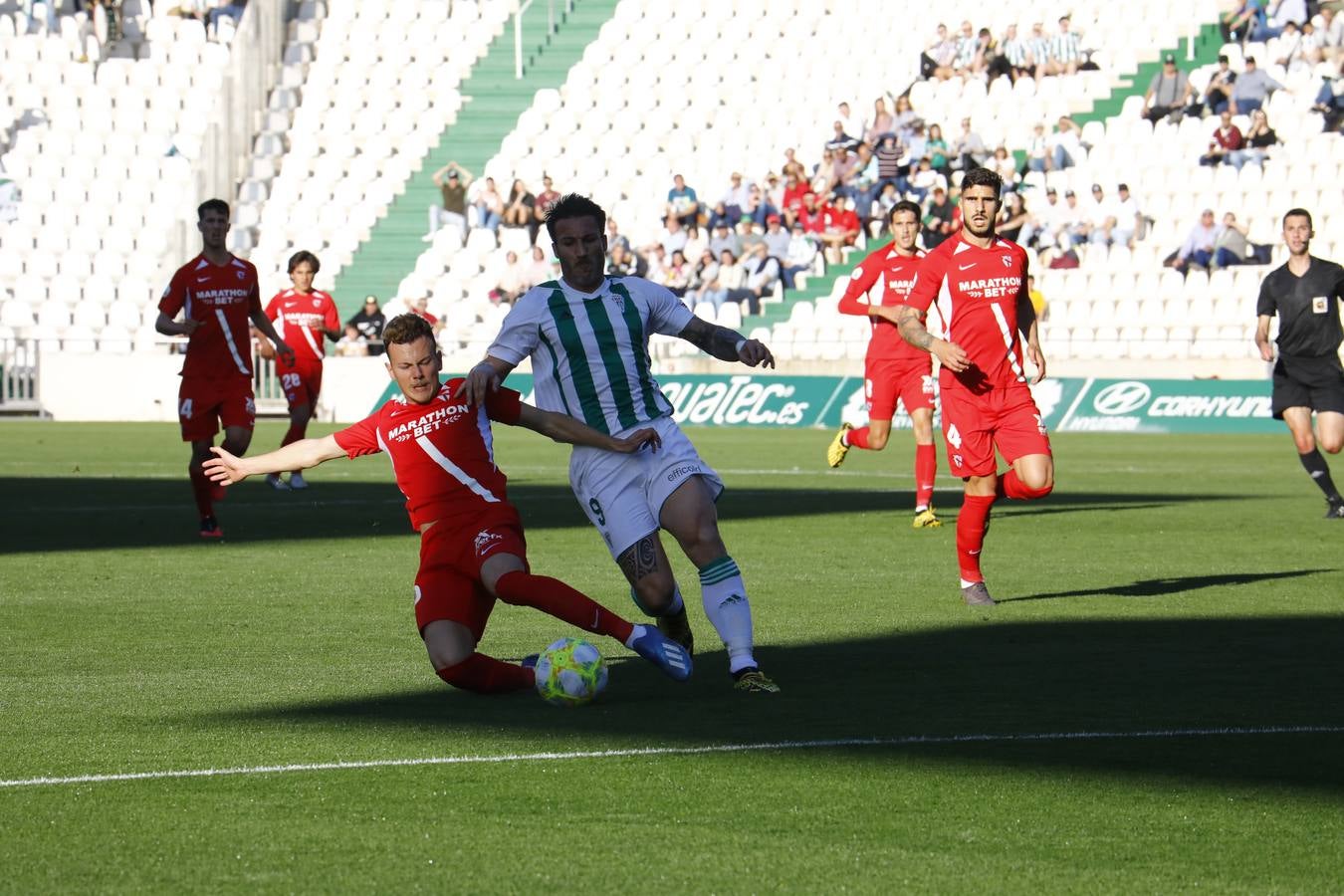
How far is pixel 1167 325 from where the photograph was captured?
104 ft

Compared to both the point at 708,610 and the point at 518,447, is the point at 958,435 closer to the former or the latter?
the point at 708,610

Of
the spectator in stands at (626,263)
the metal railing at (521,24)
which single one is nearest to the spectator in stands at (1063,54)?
the spectator in stands at (626,263)

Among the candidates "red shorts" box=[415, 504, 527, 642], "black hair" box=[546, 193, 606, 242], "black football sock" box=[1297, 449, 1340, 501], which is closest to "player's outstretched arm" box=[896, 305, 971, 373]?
"black hair" box=[546, 193, 606, 242]

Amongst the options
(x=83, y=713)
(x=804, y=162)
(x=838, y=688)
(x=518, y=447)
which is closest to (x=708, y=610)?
(x=838, y=688)

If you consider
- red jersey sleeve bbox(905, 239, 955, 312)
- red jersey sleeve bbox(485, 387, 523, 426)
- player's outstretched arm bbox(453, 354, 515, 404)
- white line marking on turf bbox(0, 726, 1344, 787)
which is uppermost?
red jersey sleeve bbox(905, 239, 955, 312)

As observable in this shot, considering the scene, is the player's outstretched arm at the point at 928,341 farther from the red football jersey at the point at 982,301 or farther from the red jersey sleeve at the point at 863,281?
the red jersey sleeve at the point at 863,281

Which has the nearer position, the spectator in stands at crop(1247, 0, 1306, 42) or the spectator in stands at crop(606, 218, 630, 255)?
→ the spectator in stands at crop(1247, 0, 1306, 42)

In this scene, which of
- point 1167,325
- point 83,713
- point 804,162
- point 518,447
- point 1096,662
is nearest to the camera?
point 83,713

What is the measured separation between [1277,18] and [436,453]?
1155 inches

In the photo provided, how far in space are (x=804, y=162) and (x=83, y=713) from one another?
32.3 m

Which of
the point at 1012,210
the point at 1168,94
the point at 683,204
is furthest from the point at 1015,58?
the point at 1012,210

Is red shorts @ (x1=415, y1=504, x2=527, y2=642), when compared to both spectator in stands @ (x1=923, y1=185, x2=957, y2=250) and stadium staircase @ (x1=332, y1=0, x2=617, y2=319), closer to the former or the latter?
spectator in stands @ (x1=923, y1=185, x2=957, y2=250)

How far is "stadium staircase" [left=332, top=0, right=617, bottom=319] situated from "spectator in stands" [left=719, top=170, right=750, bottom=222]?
22.6 feet

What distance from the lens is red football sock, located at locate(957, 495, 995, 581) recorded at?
10352 millimetres
